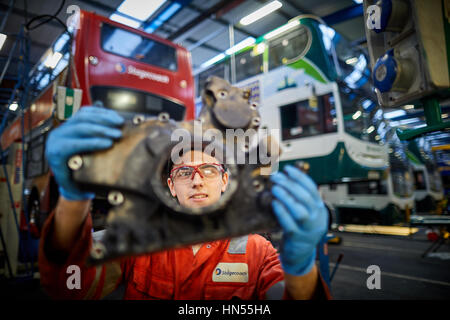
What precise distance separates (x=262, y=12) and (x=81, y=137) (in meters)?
1.45

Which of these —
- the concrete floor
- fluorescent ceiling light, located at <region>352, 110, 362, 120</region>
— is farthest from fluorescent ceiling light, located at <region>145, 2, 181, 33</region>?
fluorescent ceiling light, located at <region>352, 110, 362, 120</region>

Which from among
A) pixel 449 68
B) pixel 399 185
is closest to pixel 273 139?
pixel 449 68

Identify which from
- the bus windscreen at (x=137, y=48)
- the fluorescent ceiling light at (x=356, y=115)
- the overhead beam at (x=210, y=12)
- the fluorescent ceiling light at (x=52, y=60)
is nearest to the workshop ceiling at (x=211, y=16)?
the overhead beam at (x=210, y=12)

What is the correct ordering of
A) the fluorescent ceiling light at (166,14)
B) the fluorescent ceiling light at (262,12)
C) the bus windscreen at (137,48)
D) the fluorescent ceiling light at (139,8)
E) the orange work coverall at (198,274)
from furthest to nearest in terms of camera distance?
the bus windscreen at (137,48) < the fluorescent ceiling light at (166,14) < the fluorescent ceiling light at (139,8) < the fluorescent ceiling light at (262,12) < the orange work coverall at (198,274)

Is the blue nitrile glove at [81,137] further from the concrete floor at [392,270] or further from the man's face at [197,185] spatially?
the concrete floor at [392,270]

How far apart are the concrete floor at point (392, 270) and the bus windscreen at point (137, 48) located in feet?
15.1

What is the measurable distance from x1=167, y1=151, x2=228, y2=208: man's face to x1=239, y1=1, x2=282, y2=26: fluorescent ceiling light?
1.06 m

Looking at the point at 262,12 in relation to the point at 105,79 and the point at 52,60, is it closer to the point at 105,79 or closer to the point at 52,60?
the point at 105,79

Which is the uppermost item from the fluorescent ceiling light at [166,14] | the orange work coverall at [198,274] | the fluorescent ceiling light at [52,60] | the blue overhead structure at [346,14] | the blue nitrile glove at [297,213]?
the fluorescent ceiling light at [52,60]

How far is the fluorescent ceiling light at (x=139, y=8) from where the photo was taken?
1.79 m

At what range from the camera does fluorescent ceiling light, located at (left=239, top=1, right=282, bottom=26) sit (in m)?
1.62

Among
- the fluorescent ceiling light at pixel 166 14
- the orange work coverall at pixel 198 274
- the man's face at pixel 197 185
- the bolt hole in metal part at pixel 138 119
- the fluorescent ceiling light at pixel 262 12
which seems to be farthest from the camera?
the fluorescent ceiling light at pixel 166 14

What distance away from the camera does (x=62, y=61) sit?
341 cm

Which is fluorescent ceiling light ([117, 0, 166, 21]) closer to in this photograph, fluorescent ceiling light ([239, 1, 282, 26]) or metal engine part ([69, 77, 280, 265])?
fluorescent ceiling light ([239, 1, 282, 26])
